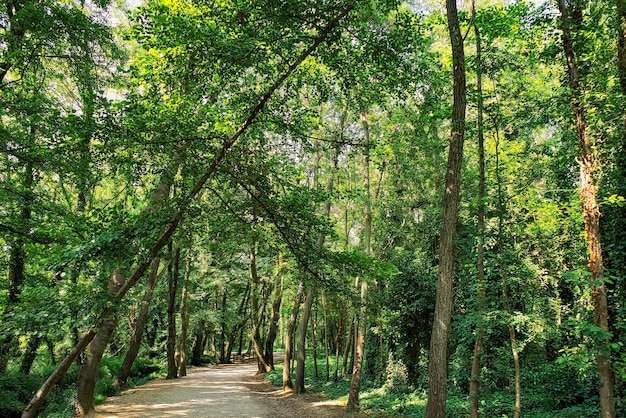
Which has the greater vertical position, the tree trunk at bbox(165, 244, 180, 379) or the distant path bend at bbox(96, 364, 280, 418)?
the tree trunk at bbox(165, 244, 180, 379)

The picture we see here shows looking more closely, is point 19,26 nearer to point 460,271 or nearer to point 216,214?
point 216,214

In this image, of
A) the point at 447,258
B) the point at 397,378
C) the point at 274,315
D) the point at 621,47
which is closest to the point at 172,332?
the point at 274,315

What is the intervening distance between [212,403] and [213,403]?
0.09 feet

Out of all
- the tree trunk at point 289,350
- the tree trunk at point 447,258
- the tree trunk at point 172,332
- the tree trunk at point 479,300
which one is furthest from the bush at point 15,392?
the tree trunk at point 479,300

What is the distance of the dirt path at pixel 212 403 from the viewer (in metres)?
9.15

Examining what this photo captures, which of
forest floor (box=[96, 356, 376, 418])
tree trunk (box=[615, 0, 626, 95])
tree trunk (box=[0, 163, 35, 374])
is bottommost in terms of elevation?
forest floor (box=[96, 356, 376, 418])

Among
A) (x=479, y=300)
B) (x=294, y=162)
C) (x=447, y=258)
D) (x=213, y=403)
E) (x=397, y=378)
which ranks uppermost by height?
(x=294, y=162)

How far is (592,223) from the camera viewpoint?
553cm

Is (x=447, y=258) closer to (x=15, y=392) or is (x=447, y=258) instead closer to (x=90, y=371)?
(x=90, y=371)

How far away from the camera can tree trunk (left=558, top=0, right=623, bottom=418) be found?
5031 millimetres

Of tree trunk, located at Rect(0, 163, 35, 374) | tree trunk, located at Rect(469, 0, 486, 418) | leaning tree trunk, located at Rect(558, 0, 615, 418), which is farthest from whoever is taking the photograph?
tree trunk, located at Rect(0, 163, 35, 374)

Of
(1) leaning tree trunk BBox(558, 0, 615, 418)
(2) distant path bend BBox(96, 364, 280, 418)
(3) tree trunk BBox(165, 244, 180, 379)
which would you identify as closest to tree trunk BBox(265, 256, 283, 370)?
(2) distant path bend BBox(96, 364, 280, 418)

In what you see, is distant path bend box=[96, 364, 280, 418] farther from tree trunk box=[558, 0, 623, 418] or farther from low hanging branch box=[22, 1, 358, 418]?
tree trunk box=[558, 0, 623, 418]

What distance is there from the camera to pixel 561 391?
29.7 feet
